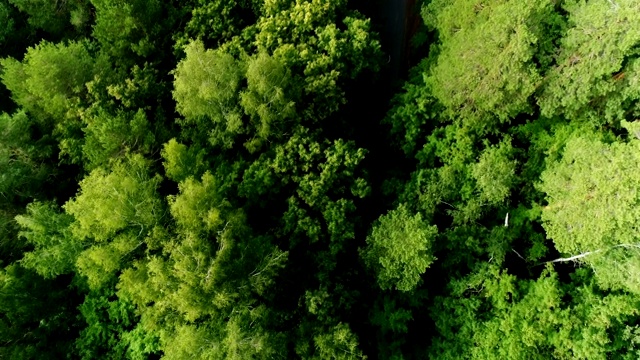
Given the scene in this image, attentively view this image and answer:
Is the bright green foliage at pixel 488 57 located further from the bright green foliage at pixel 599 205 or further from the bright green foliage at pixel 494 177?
the bright green foliage at pixel 599 205

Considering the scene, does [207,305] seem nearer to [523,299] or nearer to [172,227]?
[172,227]

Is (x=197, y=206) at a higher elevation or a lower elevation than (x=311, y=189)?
higher

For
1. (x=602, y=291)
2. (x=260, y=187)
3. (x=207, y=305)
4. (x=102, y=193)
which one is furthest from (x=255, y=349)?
(x=602, y=291)

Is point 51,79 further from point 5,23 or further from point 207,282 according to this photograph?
point 207,282

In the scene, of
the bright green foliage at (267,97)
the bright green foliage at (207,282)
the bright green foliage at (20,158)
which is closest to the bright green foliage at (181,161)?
the bright green foliage at (207,282)

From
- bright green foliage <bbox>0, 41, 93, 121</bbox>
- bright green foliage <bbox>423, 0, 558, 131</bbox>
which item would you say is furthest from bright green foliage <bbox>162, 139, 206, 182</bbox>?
bright green foliage <bbox>423, 0, 558, 131</bbox>

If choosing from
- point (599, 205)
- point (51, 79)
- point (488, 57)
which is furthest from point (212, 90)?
point (599, 205)
